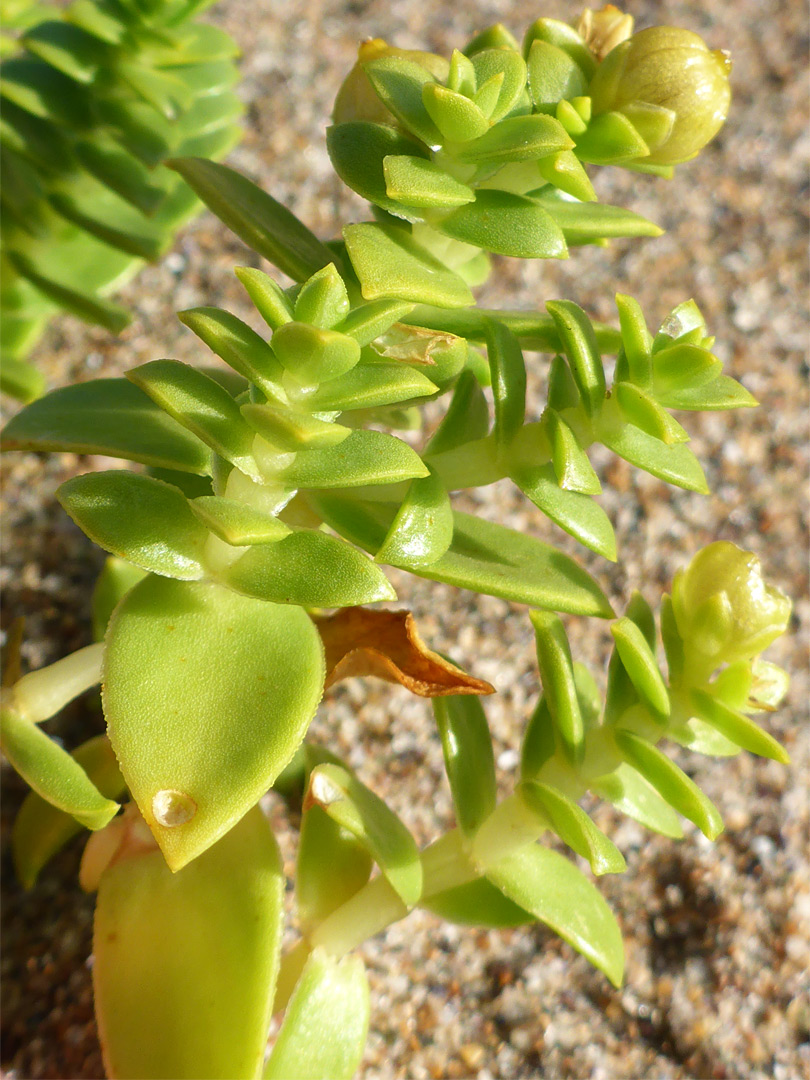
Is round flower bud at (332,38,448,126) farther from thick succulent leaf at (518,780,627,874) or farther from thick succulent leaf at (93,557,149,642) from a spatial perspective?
thick succulent leaf at (518,780,627,874)

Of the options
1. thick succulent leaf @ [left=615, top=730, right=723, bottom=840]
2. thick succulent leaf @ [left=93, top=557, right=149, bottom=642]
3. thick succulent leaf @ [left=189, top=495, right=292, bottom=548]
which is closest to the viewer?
thick succulent leaf @ [left=189, top=495, right=292, bottom=548]

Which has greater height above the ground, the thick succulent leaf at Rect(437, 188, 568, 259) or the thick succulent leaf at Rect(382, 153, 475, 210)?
the thick succulent leaf at Rect(382, 153, 475, 210)

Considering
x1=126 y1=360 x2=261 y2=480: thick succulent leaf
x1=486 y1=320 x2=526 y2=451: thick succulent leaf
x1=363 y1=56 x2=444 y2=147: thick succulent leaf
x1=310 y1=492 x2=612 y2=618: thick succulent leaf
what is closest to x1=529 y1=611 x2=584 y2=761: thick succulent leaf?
x1=310 y1=492 x2=612 y2=618: thick succulent leaf

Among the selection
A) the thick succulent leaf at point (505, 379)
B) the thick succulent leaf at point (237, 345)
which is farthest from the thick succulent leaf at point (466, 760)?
the thick succulent leaf at point (237, 345)

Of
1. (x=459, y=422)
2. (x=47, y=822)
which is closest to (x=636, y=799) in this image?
(x=459, y=422)

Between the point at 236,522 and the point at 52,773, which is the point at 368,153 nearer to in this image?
→ the point at 236,522

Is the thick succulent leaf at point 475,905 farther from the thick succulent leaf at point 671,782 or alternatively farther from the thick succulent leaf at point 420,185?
the thick succulent leaf at point 420,185

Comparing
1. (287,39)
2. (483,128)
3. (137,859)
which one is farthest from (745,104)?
(137,859)

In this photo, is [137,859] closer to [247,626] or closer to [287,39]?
[247,626]
